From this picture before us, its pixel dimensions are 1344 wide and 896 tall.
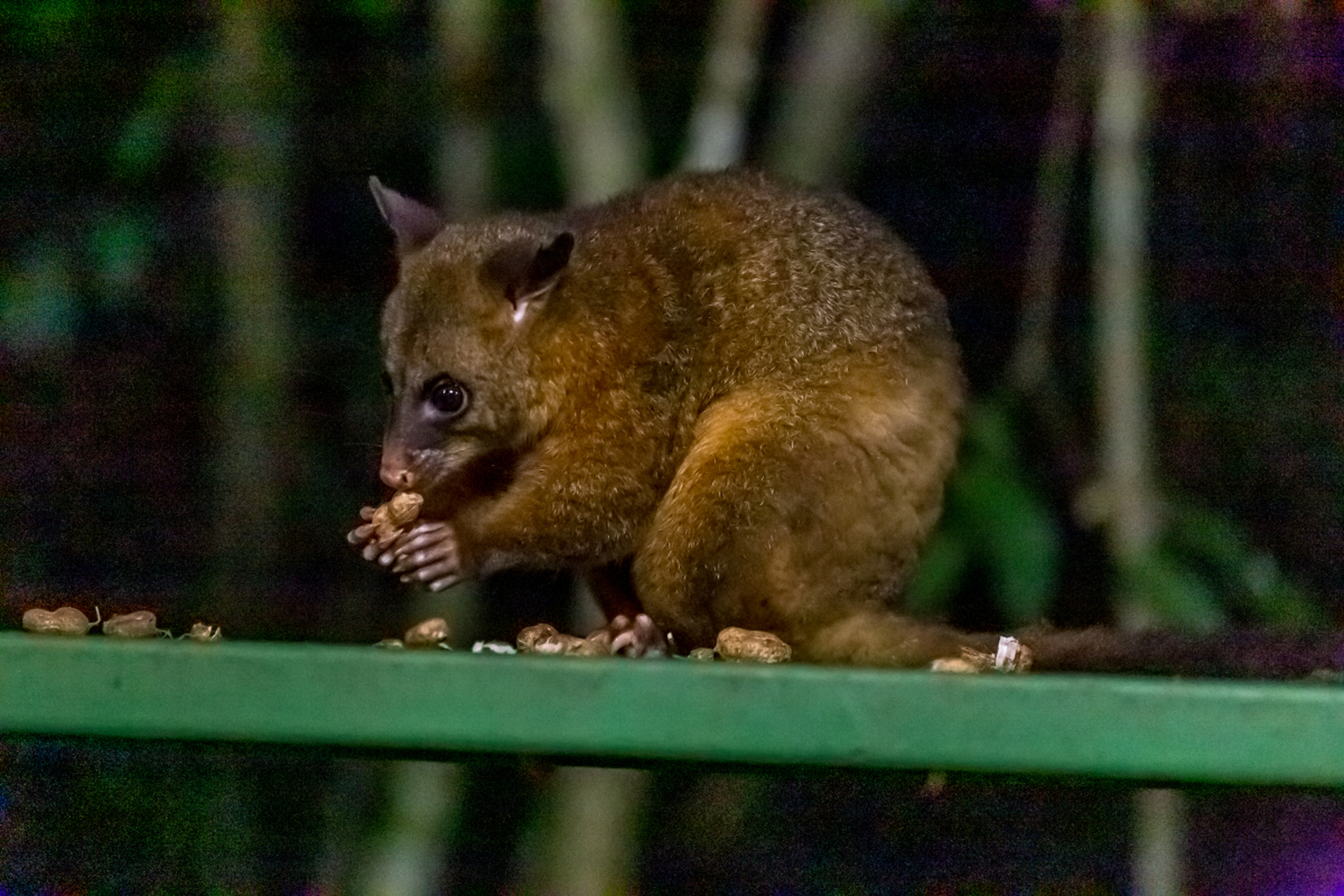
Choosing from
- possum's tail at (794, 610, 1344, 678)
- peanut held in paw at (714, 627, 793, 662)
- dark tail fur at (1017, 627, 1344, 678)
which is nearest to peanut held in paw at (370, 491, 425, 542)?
A: peanut held in paw at (714, 627, 793, 662)

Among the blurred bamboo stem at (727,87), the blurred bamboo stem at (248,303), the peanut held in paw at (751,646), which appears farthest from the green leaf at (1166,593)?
the blurred bamboo stem at (248,303)

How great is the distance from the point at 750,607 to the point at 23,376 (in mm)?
1780

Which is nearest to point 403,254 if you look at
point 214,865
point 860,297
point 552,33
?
point 552,33

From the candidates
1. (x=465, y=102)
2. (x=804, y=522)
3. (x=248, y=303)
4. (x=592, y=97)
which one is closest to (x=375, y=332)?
(x=248, y=303)

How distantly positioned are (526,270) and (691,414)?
36 cm

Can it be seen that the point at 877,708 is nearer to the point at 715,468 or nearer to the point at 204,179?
the point at 715,468

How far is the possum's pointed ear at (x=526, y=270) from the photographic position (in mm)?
2207

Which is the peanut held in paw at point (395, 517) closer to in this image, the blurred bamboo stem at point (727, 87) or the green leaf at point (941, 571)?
the blurred bamboo stem at point (727, 87)

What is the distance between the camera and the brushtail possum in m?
2.09

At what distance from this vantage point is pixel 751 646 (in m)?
1.97

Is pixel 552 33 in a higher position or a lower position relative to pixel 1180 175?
higher

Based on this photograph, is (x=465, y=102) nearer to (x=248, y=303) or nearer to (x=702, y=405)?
(x=248, y=303)

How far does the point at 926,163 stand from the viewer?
2838mm

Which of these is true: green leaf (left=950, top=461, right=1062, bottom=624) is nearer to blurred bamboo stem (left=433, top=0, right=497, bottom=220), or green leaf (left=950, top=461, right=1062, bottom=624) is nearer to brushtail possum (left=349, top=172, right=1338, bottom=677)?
brushtail possum (left=349, top=172, right=1338, bottom=677)
